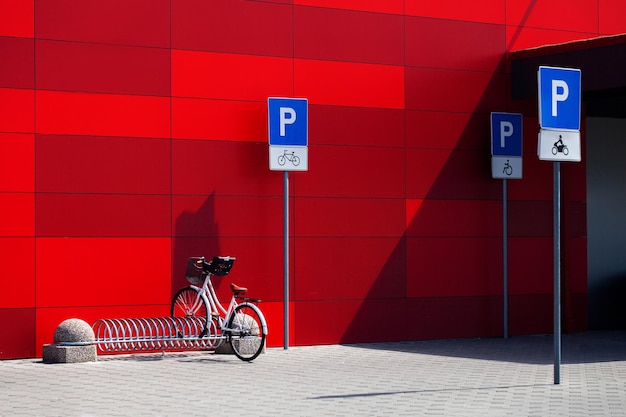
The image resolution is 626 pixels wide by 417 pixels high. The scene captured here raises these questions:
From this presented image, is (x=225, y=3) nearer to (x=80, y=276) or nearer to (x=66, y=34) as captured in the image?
(x=66, y=34)

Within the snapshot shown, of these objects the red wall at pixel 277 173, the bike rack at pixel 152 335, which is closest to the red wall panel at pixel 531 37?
the red wall at pixel 277 173

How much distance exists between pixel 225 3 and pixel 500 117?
4512 mm

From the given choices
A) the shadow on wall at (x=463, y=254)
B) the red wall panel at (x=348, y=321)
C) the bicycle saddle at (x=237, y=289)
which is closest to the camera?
the bicycle saddle at (x=237, y=289)

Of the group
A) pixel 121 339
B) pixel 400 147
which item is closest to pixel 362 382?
pixel 121 339

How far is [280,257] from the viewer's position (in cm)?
1532

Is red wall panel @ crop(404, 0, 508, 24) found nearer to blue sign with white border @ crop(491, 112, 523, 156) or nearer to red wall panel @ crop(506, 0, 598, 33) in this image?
red wall panel @ crop(506, 0, 598, 33)

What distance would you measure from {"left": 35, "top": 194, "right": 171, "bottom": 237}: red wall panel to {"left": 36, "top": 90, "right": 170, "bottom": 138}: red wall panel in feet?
2.76

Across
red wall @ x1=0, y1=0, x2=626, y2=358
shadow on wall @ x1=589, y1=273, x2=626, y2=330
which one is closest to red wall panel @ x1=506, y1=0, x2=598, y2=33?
red wall @ x1=0, y1=0, x2=626, y2=358

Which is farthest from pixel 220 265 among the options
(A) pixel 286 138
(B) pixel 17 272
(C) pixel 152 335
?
(B) pixel 17 272

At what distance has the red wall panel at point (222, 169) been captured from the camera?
1473cm

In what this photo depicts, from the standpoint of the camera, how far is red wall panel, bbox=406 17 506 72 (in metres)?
16.4

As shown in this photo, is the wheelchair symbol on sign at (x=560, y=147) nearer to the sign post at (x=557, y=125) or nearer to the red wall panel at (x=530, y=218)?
the sign post at (x=557, y=125)

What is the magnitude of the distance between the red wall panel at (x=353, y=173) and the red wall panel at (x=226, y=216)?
0.57 metres

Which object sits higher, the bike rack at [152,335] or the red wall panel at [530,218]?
the red wall panel at [530,218]
